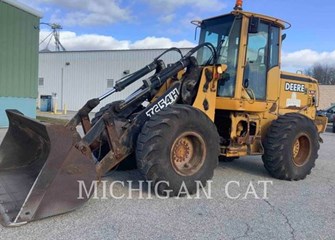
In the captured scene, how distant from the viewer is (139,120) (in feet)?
17.8

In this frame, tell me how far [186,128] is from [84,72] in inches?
1067

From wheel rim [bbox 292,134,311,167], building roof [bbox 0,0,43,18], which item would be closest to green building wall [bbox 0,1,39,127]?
building roof [bbox 0,0,43,18]

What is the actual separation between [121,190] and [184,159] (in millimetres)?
1048

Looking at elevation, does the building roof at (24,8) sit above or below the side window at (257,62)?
above

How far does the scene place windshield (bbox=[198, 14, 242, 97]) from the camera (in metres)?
6.53

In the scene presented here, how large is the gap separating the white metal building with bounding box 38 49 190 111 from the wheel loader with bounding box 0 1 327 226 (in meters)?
21.5

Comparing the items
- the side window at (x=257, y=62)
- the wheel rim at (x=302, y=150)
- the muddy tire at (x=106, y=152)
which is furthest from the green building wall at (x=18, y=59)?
the wheel rim at (x=302, y=150)

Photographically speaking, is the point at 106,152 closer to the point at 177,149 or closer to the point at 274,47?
the point at 177,149

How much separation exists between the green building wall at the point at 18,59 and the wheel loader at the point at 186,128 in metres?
8.18

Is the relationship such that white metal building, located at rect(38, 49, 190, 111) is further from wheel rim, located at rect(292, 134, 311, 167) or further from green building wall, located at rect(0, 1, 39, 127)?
wheel rim, located at rect(292, 134, 311, 167)

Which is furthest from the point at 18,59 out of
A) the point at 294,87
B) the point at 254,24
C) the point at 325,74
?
the point at 325,74

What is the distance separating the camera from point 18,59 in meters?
13.6

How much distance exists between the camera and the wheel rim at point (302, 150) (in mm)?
7105

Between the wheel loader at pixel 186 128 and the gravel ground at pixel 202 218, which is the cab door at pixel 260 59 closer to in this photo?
the wheel loader at pixel 186 128
